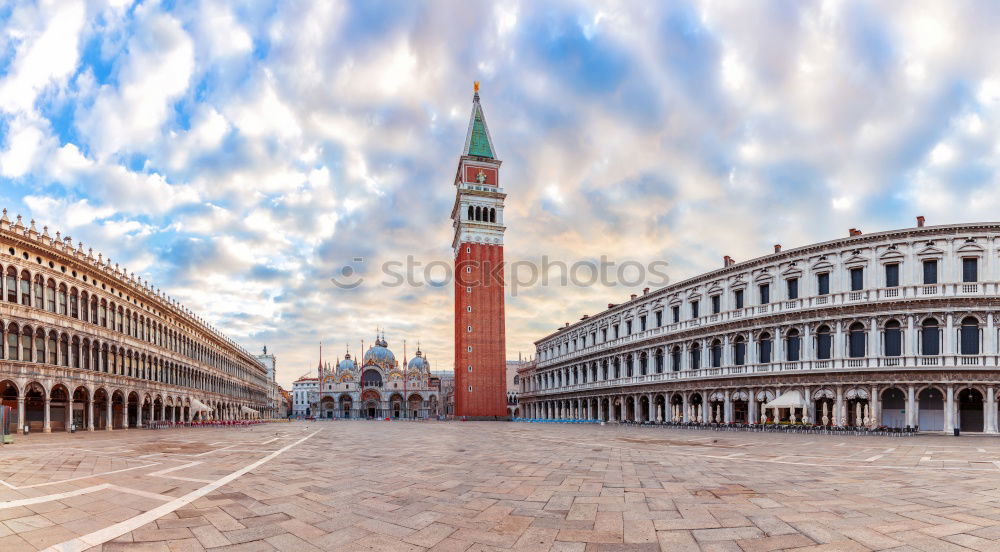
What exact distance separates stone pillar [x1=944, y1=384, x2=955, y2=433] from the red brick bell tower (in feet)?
167

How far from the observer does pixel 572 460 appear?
15.8m

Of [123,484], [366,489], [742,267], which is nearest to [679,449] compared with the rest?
[366,489]

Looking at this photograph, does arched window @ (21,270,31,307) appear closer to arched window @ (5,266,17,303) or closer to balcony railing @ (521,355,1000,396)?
→ arched window @ (5,266,17,303)

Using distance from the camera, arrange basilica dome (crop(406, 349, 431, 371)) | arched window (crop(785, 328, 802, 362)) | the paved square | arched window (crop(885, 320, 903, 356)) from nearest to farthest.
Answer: the paved square
arched window (crop(885, 320, 903, 356))
arched window (crop(785, 328, 802, 362))
basilica dome (crop(406, 349, 431, 371))

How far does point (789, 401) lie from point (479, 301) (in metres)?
46.5

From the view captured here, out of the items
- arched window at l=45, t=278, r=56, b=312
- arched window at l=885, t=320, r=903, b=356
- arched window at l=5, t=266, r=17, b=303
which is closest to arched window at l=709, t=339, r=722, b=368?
arched window at l=885, t=320, r=903, b=356

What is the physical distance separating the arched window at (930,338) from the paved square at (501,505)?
68.1ft

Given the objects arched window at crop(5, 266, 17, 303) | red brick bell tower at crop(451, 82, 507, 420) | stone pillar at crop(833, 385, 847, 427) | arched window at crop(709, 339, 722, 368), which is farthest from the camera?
red brick bell tower at crop(451, 82, 507, 420)

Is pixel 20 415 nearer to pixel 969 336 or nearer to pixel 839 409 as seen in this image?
pixel 839 409

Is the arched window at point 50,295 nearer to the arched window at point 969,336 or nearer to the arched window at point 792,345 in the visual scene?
the arched window at point 792,345

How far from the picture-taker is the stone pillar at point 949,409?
31.4m

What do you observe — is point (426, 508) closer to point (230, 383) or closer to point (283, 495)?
point (283, 495)

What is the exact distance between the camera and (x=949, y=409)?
103ft

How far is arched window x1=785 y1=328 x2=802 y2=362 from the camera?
3794 cm
